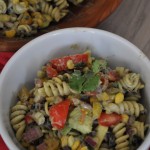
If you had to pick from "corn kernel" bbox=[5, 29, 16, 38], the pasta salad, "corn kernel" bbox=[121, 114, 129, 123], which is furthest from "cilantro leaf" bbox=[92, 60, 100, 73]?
"corn kernel" bbox=[5, 29, 16, 38]

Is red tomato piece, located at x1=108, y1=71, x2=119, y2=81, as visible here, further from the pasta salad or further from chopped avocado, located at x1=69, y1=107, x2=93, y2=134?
chopped avocado, located at x1=69, y1=107, x2=93, y2=134

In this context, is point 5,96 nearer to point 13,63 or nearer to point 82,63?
point 13,63

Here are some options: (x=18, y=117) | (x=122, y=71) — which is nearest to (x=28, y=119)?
(x=18, y=117)

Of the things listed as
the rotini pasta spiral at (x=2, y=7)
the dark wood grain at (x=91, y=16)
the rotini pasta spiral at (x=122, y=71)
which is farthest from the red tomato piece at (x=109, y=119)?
the rotini pasta spiral at (x=2, y=7)

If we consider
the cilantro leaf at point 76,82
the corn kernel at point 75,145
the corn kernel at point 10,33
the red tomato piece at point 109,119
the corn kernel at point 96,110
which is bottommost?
the corn kernel at point 10,33

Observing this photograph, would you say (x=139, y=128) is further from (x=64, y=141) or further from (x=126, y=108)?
(x=64, y=141)

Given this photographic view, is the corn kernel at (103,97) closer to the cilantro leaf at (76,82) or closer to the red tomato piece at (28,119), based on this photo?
the cilantro leaf at (76,82)

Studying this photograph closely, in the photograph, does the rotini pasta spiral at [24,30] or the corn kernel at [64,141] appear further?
the rotini pasta spiral at [24,30]

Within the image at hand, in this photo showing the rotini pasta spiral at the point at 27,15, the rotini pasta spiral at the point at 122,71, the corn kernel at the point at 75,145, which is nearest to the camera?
the corn kernel at the point at 75,145
